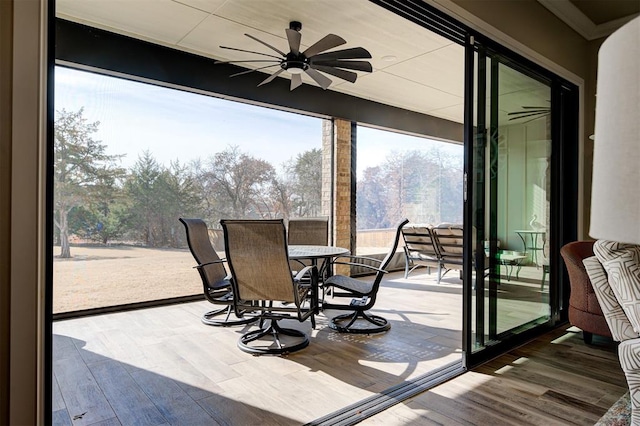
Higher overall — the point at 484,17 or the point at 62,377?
the point at 484,17

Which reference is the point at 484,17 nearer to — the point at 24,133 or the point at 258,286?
the point at 258,286

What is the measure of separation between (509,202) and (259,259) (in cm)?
216

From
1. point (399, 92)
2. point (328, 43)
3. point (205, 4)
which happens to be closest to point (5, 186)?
point (328, 43)

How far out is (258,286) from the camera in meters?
3.14

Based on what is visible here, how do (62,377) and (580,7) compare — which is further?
(580,7)

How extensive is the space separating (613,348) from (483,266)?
137 centimetres

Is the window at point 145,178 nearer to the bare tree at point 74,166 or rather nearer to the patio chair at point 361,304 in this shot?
the bare tree at point 74,166

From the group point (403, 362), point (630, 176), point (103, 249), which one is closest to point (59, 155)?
point (103, 249)

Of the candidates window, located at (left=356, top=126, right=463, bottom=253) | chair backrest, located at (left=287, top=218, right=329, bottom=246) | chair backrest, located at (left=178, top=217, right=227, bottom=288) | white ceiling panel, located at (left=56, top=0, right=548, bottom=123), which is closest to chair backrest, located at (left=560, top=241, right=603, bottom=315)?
white ceiling panel, located at (left=56, top=0, right=548, bottom=123)

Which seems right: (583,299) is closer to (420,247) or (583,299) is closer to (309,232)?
(309,232)

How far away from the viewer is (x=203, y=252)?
3930mm

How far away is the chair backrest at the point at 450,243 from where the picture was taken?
586cm

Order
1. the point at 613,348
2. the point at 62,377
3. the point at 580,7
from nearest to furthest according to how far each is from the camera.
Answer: the point at 62,377 → the point at 613,348 → the point at 580,7

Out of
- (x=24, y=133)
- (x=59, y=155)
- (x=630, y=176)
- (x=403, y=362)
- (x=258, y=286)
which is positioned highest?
(x=59, y=155)
